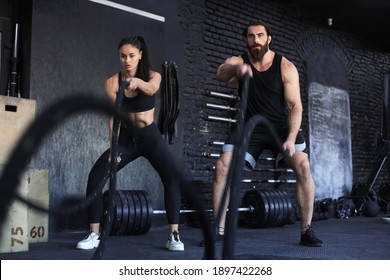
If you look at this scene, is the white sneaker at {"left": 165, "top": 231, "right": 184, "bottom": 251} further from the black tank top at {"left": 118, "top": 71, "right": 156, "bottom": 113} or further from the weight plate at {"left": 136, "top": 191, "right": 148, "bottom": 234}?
the weight plate at {"left": 136, "top": 191, "right": 148, "bottom": 234}

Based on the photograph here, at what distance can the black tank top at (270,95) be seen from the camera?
3.18 m

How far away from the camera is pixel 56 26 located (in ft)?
13.9

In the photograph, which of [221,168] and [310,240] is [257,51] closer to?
[221,168]

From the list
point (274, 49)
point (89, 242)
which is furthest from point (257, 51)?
point (274, 49)

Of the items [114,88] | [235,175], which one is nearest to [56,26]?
[114,88]

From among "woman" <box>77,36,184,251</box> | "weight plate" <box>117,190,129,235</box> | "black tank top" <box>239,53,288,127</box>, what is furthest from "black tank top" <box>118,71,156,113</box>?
"weight plate" <box>117,190,129,235</box>

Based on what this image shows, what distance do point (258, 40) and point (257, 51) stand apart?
0.09m

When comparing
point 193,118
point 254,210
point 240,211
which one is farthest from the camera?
point 193,118

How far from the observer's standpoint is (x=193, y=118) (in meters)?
5.29

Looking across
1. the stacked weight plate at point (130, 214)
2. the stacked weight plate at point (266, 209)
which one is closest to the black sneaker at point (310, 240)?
the stacked weight plate at point (130, 214)

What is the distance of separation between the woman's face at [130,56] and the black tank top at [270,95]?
28.4 inches

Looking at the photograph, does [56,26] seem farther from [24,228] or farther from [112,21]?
[24,228]

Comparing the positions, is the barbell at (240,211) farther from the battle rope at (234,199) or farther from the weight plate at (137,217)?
the battle rope at (234,199)
